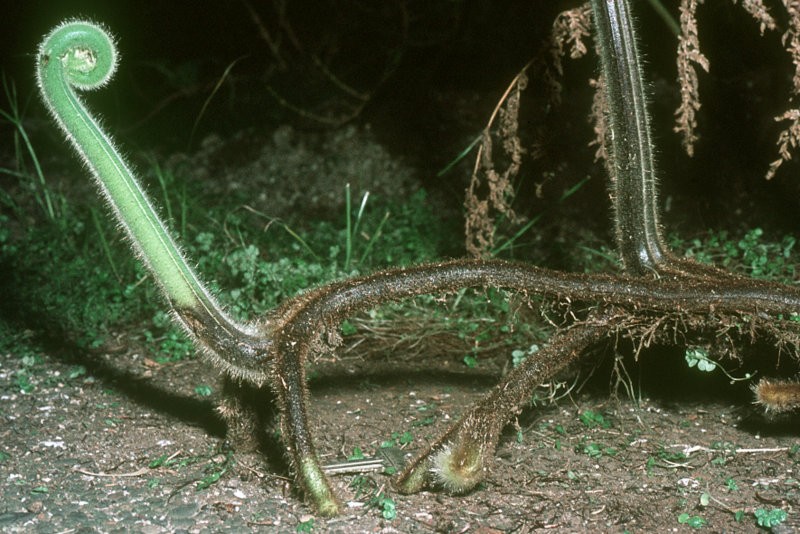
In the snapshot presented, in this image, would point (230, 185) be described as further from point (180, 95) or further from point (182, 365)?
point (182, 365)

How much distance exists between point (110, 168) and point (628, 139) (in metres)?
1.43

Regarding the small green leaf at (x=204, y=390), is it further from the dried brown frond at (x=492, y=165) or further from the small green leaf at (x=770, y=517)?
the small green leaf at (x=770, y=517)

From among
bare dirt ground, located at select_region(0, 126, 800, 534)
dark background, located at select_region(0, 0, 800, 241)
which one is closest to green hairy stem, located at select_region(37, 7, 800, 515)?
bare dirt ground, located at select_region(0, 126, 800, 534)

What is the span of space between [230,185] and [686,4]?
10.1 feet

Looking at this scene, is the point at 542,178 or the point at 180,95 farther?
the point at 180,95

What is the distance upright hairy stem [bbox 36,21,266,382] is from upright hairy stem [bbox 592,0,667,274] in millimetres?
1132

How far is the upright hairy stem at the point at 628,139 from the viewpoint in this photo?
2689 millimetres

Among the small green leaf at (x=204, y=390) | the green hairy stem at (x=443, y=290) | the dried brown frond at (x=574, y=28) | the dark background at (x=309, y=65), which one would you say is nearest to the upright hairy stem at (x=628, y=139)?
the green hairy stem at (x=443, y=290)

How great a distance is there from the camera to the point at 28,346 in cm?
367

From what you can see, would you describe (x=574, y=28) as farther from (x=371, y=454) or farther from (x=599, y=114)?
(x=371, y=454)

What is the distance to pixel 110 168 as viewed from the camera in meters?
2.44

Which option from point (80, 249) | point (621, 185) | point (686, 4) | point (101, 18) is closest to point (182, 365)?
point (80, 249)

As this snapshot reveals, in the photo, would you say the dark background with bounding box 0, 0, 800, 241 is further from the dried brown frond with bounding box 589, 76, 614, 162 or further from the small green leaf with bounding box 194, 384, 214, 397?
the small green leaf with bounding box 194, 384, 214, 397

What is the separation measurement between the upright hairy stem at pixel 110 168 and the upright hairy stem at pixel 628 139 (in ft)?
3.71
